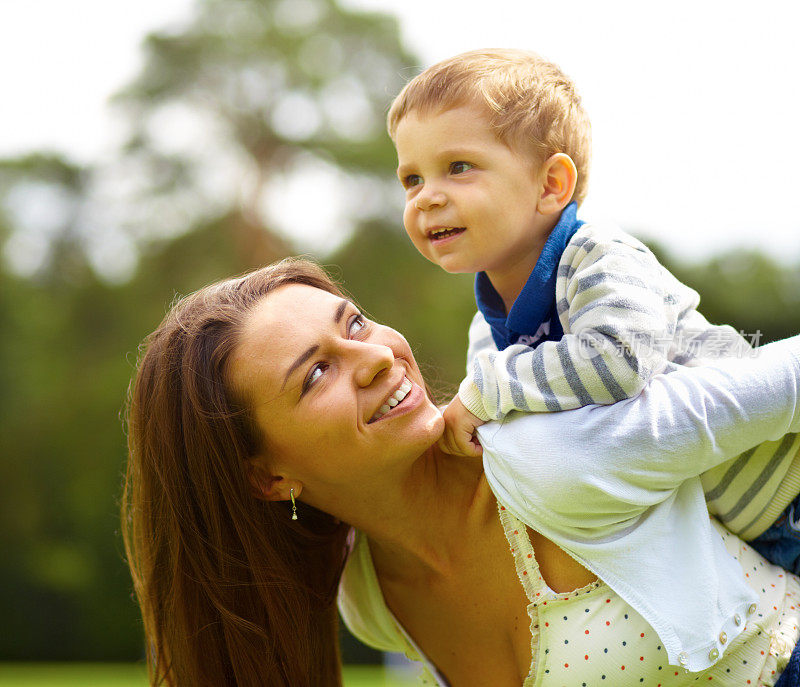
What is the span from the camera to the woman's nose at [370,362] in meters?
2.17

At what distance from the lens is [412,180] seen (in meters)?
2.47

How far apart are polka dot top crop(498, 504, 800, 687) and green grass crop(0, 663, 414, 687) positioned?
861 cm

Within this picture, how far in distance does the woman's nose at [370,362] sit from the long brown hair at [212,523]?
0.38 metres

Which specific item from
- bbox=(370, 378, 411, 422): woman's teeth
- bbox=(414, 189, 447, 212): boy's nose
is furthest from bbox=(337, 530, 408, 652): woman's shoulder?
bbox=(414, 189, 447, 212): boy's nose

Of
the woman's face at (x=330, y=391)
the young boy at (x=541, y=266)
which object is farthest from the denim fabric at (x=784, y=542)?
the woman's face at (x=330, y=391)

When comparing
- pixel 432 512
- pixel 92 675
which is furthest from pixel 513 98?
pixel 92 675

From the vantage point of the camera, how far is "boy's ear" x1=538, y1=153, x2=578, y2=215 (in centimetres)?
239

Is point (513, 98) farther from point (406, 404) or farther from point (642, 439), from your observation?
point (642, 439)

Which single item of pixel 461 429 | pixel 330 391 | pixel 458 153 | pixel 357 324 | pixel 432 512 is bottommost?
pixel 432 512

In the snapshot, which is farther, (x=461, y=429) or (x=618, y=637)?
(x=461, y=429)

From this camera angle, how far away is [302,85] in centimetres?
1736

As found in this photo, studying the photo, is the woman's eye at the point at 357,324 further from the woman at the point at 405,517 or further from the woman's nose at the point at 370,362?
the woman's nose at the point at 370,362

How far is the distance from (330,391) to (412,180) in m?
0.72

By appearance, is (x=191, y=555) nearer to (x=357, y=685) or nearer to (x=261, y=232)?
(x=357, y=685)
